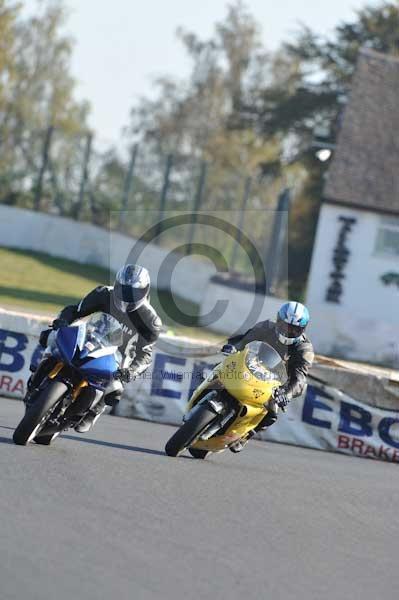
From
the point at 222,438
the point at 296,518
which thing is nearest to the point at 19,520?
the point at 296,518

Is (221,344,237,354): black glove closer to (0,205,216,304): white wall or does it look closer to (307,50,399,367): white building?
(307,50,399,367): white building

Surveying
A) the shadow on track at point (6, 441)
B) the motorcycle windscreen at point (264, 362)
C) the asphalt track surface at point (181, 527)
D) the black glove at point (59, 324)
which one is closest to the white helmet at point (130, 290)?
the black glove at point (59, 324)

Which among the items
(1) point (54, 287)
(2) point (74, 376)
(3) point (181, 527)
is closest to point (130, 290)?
(2) point (74, 376)

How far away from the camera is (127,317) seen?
32.4 ft

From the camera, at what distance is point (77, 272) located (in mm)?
34844

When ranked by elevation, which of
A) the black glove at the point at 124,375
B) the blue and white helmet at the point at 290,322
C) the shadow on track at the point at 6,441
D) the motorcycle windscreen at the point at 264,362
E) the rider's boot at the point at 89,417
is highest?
the blue and white helmet at the point at 290,322

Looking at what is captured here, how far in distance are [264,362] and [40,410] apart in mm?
2258

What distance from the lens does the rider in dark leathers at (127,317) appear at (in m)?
9.73

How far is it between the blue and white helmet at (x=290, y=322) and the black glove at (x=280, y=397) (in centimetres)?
49

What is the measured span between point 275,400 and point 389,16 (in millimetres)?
42474

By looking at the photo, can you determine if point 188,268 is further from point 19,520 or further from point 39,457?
point 19,520

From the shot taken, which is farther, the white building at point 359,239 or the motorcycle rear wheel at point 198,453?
the white building at point 359,239

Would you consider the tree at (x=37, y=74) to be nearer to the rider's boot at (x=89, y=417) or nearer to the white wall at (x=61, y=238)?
the white wall at (x=61, y=238)

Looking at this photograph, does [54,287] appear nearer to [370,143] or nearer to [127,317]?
[370,143]
